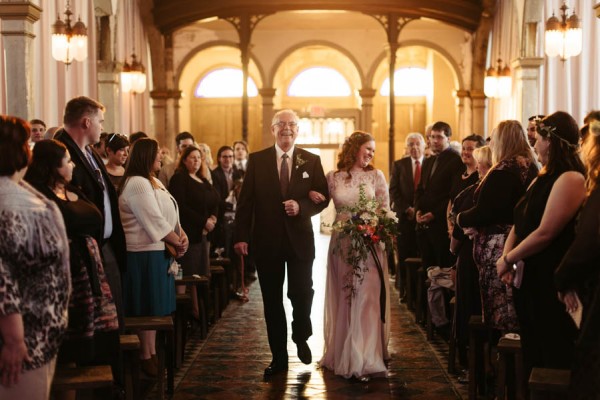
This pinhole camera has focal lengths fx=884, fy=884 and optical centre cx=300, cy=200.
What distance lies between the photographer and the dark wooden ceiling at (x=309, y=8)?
16.6 metres

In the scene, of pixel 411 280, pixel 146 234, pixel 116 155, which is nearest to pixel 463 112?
pixel 411 280

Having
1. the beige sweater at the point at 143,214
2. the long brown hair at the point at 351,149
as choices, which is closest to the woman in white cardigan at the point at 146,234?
the beige sweater at the point at 143,214

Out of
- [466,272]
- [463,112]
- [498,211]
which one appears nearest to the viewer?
[498,211]

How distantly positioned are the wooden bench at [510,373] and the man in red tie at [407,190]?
16.3ft

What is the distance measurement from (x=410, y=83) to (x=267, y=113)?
5.70 m

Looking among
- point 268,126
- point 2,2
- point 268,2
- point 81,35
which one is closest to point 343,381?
point 2,2

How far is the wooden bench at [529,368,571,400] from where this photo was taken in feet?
13.0

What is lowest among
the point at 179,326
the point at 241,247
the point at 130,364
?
the point at 179,326

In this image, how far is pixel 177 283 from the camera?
301 inches

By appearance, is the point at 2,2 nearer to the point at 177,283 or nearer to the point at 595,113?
the point at 177,283

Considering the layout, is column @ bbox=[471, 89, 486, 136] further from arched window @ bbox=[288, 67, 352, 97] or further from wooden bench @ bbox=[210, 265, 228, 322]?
wooden bench @ bbox=[210, 265, 228, 322]

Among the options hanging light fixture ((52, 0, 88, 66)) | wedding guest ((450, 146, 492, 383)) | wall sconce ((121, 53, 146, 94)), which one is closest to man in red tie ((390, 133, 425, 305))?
wedding guest ((450, 146, 492, 383))

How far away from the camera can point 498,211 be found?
5.54 m

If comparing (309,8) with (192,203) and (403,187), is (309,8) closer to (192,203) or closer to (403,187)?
(403,187)
